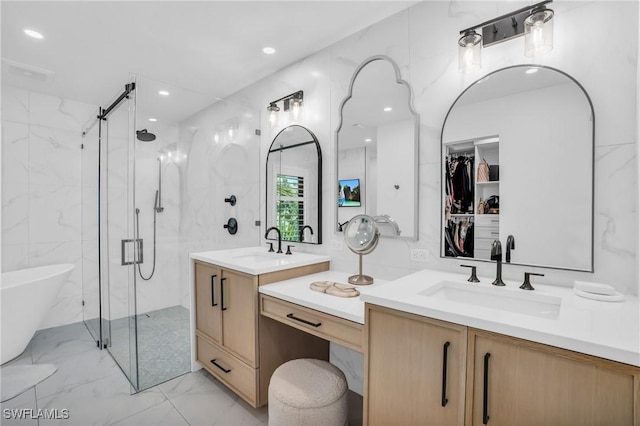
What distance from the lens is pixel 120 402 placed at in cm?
206

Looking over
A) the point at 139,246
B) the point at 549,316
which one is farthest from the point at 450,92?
the point at 139,246

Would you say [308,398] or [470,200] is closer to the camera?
[308,398]

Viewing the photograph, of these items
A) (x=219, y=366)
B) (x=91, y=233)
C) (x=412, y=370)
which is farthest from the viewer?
(x=91, y=233)

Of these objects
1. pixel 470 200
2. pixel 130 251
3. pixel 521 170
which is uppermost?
pixel 521 170

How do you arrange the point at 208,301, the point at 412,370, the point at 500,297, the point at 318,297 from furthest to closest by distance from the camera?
the point at 208,301
the point at 318,297
the point at 500,297
the point at 412,370

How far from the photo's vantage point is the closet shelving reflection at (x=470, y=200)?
63.7 inches

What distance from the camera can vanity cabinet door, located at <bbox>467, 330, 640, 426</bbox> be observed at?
0.84m

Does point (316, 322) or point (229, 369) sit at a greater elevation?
point (316, 322)

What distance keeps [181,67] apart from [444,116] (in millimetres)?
2244

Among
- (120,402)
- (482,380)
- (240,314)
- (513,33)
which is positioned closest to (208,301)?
(240,314)

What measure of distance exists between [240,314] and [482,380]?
1.42 meters

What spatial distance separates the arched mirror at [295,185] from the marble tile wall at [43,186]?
236 cm

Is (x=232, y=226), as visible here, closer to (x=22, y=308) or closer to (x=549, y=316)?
(x=22, y=308)

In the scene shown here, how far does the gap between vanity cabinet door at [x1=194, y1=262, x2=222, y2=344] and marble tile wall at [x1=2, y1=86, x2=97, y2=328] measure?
2.09 meters
